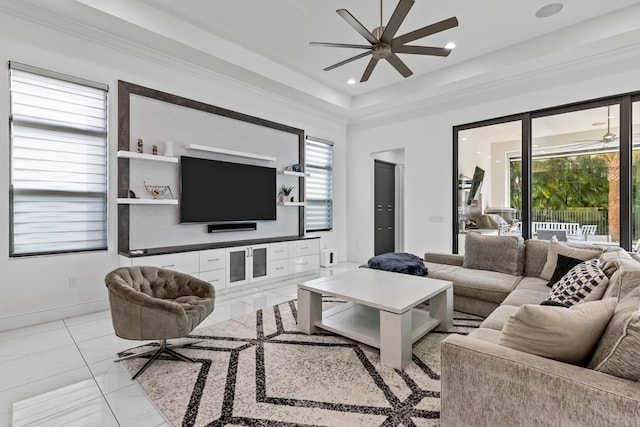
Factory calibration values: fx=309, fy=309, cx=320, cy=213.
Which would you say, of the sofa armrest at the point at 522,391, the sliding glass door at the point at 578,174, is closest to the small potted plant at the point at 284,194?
the sliding glass door at the point at 578,174

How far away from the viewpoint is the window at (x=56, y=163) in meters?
3.04

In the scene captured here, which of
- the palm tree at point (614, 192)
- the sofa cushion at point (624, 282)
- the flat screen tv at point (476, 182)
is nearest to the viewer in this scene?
the sofa cushion at point (624, 282)

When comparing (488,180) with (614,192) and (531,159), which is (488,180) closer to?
(531,159)

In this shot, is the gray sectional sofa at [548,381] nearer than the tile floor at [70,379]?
Yes

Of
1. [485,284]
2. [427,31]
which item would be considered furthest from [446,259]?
[427,31]

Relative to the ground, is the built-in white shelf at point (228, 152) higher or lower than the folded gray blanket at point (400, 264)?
higher

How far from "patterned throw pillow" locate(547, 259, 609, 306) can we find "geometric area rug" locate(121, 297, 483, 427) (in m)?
0.96

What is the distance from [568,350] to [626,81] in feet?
14.5

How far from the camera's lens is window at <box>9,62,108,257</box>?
120 inches

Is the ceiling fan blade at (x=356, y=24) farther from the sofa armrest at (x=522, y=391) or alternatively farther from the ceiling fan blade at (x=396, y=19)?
the sofa armrest at (x=522, y=391)

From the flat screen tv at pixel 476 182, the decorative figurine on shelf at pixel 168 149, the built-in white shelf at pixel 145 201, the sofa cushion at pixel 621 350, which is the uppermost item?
the decorative figurine on shelf at pixel 168 149

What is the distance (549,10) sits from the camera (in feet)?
11.0

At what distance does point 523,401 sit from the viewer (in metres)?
1.17

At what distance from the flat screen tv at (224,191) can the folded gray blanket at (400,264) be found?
6.85 ft
